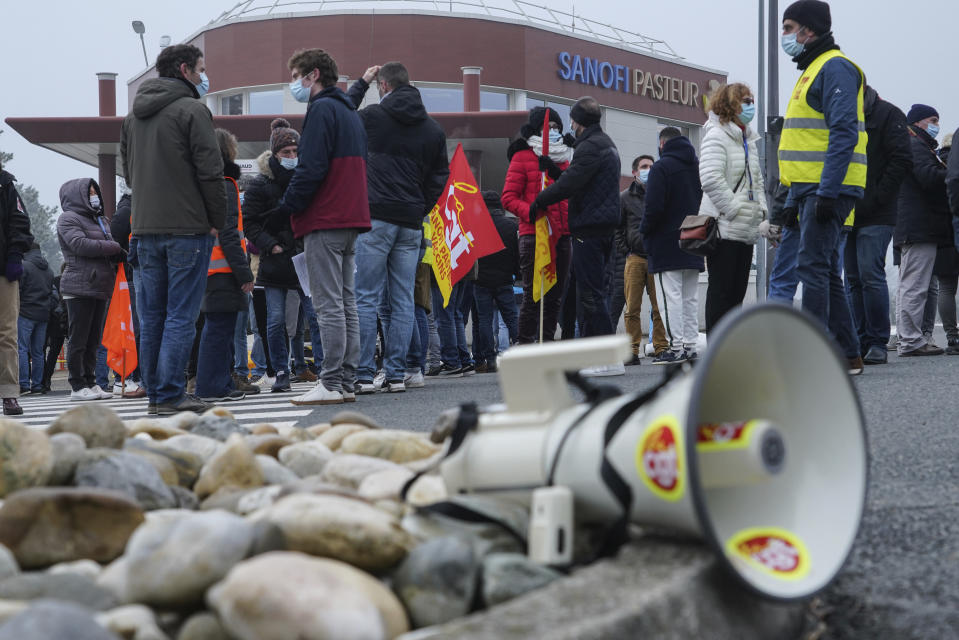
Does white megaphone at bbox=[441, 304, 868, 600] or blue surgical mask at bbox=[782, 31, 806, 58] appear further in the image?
blue surgical mask at bbox=[782, 31, 806, 58]

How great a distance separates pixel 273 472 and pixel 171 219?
3.50 metres

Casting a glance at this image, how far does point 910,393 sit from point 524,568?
4.46m

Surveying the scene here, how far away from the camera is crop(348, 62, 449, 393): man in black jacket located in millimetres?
7473

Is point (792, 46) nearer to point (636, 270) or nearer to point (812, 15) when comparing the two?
point (812, 15)

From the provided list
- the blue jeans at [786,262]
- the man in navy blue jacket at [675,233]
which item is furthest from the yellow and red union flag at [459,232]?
the blue jeans at [786,262]

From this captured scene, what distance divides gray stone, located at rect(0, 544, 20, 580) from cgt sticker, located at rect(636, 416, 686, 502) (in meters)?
1.25

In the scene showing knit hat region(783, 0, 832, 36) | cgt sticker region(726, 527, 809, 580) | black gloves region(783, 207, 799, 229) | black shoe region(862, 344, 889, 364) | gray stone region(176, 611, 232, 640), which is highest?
knit hat region(783, 0, 832, 36)

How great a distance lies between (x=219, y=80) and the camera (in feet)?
91.5

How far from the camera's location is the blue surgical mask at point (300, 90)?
7.17 meters

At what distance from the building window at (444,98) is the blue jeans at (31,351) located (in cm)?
1623

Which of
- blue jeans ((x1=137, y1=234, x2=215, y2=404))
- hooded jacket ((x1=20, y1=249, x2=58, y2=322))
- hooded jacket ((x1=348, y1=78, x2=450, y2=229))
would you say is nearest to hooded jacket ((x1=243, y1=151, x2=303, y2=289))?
hooded jacket ((x1=348, y1=78, x2=450, y2=229))

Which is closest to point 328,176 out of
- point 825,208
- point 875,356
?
point 825,208

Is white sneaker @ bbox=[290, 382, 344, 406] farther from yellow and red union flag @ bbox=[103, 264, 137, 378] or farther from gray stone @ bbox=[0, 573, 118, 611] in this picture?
gray stone @ bbox=[0, 573, 118, 611]

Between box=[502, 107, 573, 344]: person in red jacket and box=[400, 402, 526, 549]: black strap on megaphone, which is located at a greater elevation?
box=[502, 107, 573, 344]: person in red jacket
